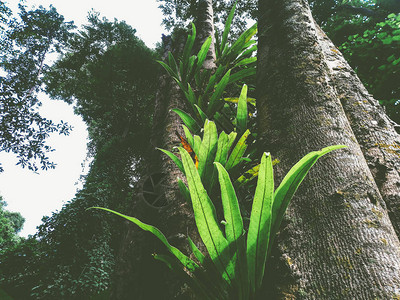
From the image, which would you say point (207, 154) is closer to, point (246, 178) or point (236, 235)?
point (246, 178)

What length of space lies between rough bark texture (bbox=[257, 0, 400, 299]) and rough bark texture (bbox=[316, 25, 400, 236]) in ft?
0.43

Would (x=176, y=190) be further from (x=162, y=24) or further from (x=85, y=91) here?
(x=85, y=91)

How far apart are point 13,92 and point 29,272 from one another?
4192 mm

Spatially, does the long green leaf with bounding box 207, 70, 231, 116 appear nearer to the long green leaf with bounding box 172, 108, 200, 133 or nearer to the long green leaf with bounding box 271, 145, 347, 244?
the long green leaf with bounding box 172, 108, 200, 133

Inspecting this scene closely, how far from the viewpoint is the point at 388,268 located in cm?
39

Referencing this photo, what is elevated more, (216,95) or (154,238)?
(216,95)

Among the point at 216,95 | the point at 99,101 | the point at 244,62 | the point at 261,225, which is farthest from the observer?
the point at 99,101

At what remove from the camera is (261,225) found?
49 cm

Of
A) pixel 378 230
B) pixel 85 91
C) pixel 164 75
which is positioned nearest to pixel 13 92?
pixel 85 91

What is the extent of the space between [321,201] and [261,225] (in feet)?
0.54

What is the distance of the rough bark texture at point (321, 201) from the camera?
0.41 m

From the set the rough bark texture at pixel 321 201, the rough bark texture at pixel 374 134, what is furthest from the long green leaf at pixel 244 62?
the rough bark texture at pixel 321 201

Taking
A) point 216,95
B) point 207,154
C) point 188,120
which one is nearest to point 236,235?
point 207,154

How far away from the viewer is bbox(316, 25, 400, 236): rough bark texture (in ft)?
2.07
